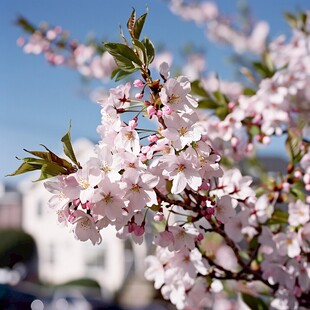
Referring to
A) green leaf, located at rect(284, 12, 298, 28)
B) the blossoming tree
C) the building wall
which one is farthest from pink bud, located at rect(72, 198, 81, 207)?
the building wall

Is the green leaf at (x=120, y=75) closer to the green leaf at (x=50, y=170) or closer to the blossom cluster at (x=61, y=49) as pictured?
the green leaf at (x=50, y=170)

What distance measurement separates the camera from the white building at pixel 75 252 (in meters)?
22.9

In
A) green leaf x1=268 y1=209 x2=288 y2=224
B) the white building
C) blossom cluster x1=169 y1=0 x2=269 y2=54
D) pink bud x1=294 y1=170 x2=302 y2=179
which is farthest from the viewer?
the white building

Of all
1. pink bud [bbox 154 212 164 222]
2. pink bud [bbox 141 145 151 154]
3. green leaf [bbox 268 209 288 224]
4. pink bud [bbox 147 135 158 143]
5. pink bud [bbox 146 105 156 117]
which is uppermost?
pink bud [bbox 146 105 156 117]

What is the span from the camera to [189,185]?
52.3 inches

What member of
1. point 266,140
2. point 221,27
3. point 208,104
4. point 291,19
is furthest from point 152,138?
point 221,27

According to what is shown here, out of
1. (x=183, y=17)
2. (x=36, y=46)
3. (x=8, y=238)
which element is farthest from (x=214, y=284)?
(x=8, y=238)

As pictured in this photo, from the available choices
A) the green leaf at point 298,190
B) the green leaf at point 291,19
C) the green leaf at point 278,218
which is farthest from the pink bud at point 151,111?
the green leaf at point 291,19

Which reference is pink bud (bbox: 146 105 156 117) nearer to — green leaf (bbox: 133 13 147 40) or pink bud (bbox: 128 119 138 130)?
pink bud (bbox: 128 119 138 130)

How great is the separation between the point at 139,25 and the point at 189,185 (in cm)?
41

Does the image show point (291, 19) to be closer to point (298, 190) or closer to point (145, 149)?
point (298, 190)

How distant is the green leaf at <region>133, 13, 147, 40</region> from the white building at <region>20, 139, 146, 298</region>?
19719 millimetres

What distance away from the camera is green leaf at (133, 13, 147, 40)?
1.39 meters

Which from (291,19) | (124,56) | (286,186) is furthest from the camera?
(291,19)
